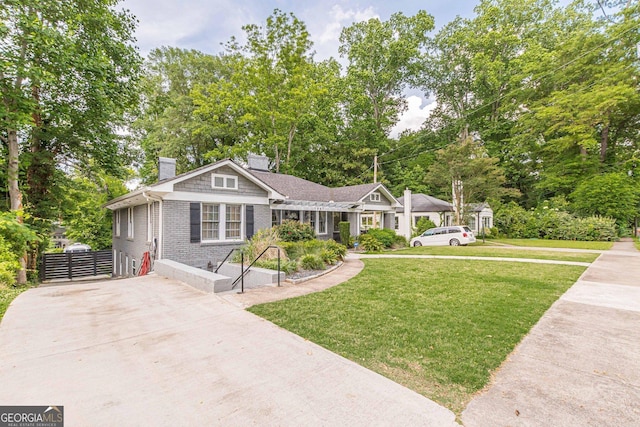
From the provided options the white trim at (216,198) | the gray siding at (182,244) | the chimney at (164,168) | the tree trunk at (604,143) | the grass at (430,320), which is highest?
the tree trunk at (604,143)

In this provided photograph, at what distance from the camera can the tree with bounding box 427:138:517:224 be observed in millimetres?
20234

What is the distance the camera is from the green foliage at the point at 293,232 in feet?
38.8

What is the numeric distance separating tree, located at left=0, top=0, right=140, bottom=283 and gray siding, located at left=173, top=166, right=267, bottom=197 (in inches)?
167

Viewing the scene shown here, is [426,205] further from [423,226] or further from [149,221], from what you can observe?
[149,221]

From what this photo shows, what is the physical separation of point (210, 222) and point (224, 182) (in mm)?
1682

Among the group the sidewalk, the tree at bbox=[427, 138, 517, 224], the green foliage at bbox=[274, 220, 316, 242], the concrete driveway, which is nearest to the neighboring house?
the green foliage at bbox=[274, 220, 316, 242]

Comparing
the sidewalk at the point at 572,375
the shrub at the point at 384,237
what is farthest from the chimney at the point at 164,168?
the sidewalk at the point at 572,375

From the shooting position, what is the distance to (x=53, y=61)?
8844mm

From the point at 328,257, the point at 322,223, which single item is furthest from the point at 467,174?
the point at 328,257

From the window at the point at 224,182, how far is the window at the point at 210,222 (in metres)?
0.84

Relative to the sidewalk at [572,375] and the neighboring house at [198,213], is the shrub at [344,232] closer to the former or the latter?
the neighboring house at [198,213]

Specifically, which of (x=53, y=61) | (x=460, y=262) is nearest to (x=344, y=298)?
(x=460, y=262)

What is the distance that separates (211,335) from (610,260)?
1492 cm

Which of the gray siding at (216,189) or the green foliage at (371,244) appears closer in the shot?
the gray siding at (216,189)
